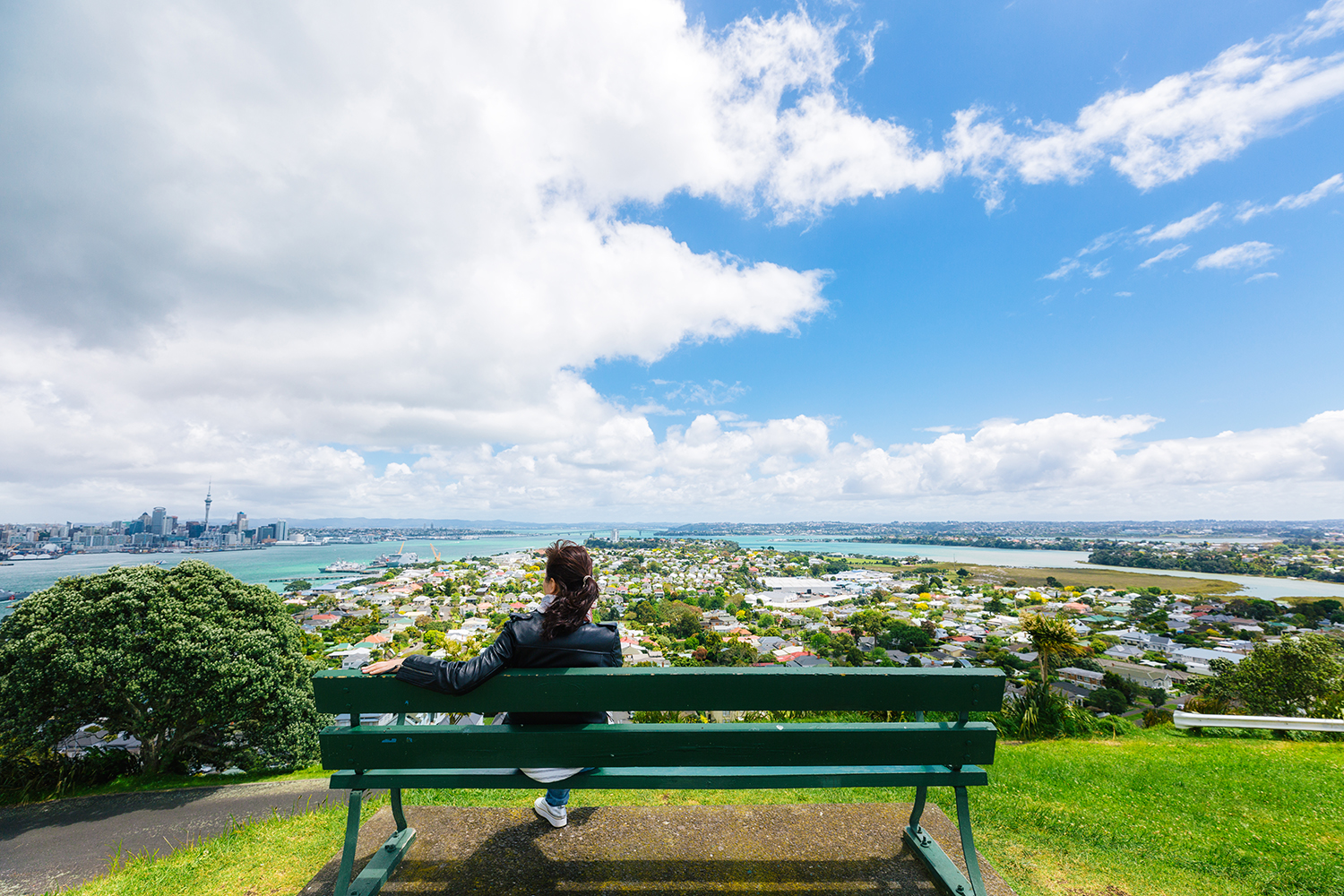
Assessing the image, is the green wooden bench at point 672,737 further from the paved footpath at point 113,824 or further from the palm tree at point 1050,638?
the palm tree at point 1050,638

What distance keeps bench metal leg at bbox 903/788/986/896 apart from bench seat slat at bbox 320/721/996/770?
1.07ft

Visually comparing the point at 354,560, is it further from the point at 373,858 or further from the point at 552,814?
the point at 552,814

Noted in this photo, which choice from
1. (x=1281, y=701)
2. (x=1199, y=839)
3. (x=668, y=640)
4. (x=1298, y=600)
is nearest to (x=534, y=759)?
(x=1199, y=839)

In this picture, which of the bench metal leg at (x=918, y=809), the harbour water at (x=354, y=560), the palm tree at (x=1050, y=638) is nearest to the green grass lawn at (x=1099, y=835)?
the bench metal leg at (x=918, y=809)

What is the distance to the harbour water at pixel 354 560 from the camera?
55.6 metres

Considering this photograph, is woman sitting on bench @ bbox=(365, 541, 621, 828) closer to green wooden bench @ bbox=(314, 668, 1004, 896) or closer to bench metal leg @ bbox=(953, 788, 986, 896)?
green wooden bench @ bbox=(314, 668, 1004, 896)

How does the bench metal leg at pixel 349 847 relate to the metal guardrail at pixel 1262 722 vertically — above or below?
above

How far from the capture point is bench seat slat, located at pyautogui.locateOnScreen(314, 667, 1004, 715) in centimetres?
204

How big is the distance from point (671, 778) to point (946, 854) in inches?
64.0

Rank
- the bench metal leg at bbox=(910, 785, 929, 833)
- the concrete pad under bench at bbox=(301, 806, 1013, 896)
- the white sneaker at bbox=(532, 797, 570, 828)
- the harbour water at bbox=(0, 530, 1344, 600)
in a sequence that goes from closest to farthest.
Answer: the concrete pad under bench at bbox=(301, 806, 1013, 896) < the bench metal leg at bbox=(910, 785, 929, 833) < the white sneaker at bbox=(532, 797, 570, 828) < the harbour water at bbox=(0, 530, 1344, 600)

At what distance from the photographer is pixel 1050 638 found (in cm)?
1045

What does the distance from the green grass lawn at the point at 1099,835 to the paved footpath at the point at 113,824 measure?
1.11 meters

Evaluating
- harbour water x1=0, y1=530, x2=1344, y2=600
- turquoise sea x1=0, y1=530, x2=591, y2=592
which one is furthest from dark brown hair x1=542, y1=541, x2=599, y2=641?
harbour water x1=0, y1=530, x2=1344, y2=600

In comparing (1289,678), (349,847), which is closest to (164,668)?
(349,847)
